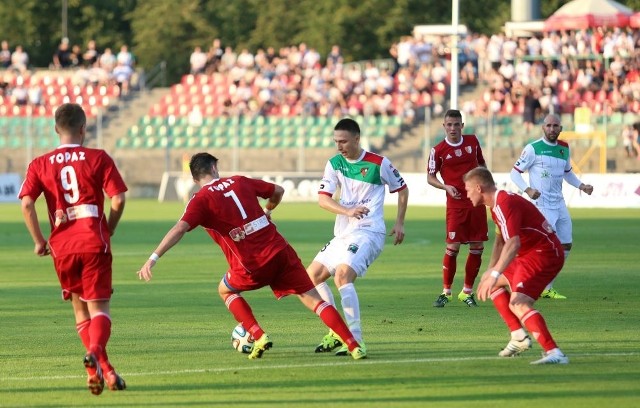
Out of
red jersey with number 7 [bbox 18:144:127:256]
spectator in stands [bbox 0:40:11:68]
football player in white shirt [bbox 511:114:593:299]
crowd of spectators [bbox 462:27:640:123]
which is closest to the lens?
red jersey with number 7 [bbox 18:144:127:256]

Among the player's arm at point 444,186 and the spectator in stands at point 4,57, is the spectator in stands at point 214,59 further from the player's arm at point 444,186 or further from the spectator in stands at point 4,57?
the player's arm at point 444,186

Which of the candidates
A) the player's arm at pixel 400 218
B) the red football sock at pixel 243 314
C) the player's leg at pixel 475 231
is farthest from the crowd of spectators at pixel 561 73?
the red football sock at pixel 243 314

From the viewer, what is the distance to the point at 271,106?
46938mm

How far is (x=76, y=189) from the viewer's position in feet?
30.9

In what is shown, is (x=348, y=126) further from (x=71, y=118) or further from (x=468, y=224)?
(x=468, y=224)

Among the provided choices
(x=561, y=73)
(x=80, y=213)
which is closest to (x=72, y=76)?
(x=561, y=73)

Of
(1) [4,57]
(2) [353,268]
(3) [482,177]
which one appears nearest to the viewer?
(3) [482,177]

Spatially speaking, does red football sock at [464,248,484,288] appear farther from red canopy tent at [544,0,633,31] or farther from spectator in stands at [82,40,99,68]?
spectator in stands at [82,40,99,68]

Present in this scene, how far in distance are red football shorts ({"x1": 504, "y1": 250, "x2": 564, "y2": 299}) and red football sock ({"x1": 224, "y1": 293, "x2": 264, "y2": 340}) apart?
203 cm

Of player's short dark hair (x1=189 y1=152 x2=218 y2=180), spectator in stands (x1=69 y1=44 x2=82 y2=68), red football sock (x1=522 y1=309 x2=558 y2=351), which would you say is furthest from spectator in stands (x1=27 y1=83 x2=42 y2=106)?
red football sock (x1=522 y1=309 x2=558 y2=351)

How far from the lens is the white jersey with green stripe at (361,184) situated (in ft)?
38.9

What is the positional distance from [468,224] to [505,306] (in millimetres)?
5645

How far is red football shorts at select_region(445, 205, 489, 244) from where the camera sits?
16.2 m

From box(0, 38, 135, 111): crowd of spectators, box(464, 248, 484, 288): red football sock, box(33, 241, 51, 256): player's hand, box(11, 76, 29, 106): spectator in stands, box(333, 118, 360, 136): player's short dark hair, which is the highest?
box(333, 118, 360, 136): player's short dark hair
